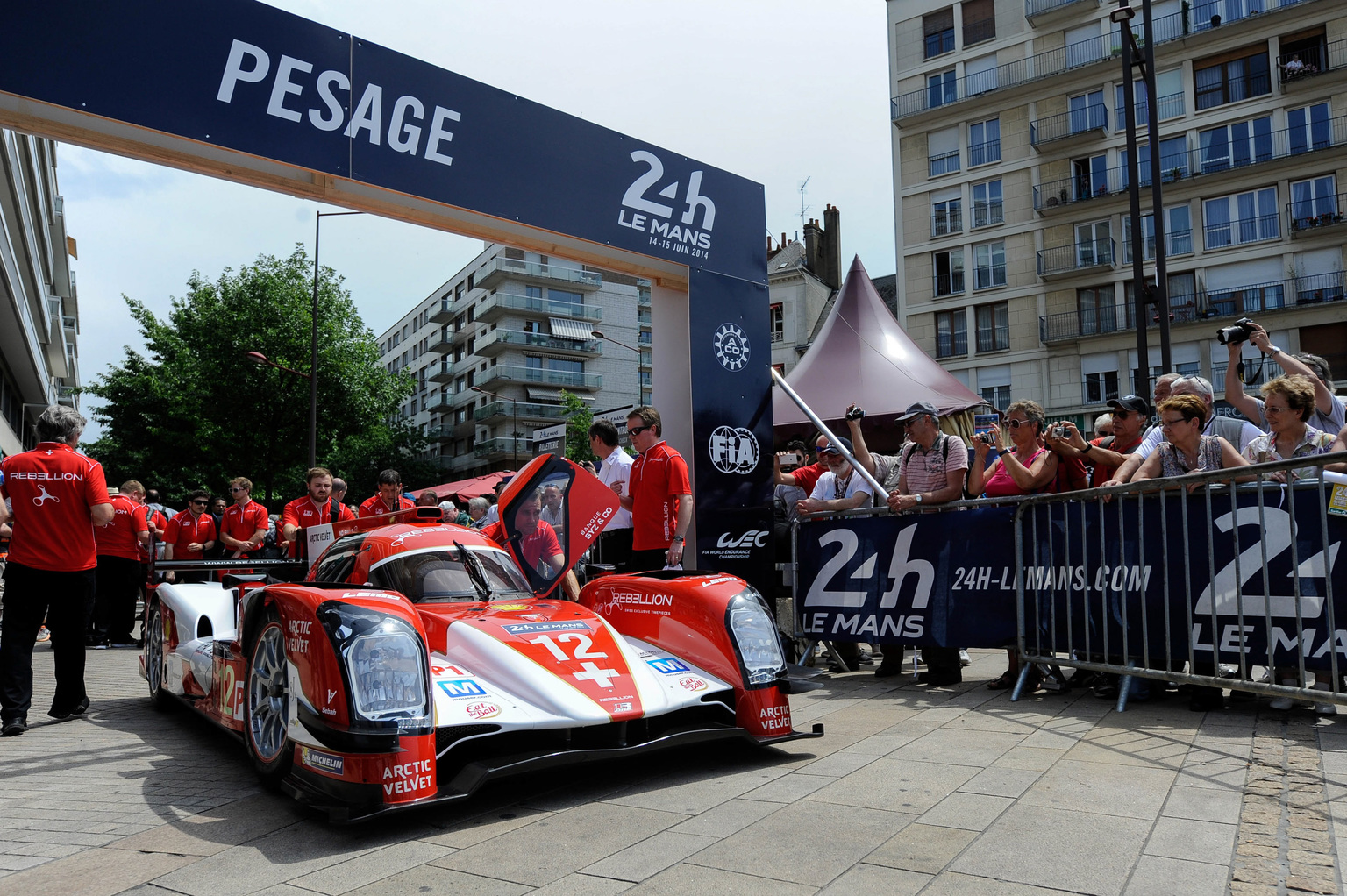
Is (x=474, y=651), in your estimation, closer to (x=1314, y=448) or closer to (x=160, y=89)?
(x=160, y=89)

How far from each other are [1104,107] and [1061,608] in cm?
3328

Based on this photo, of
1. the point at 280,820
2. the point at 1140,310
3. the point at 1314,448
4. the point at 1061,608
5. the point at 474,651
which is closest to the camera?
the point at 280,820

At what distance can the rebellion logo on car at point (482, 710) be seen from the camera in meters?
3.60

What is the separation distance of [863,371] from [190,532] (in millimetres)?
8737

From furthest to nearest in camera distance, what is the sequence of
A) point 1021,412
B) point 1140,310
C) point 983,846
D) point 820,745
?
point 1140,310
point 1021,412
point 820,745
point 983,846

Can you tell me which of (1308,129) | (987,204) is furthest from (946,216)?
(1308,129)

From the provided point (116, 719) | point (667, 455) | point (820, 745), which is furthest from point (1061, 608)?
point (116, 719)

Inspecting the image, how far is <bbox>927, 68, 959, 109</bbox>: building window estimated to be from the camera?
3703 centimetres

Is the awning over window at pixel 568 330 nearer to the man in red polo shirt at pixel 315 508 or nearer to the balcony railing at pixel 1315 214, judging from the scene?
the balcony railing at pixel 1315 214

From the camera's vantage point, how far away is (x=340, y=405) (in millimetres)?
34500

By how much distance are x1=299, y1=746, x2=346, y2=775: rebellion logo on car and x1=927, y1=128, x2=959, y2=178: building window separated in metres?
37.5

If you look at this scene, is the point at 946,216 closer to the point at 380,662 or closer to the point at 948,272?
the point at 948,272

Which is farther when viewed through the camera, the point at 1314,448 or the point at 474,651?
the point at 1314,448

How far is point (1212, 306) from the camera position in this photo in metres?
31.2
